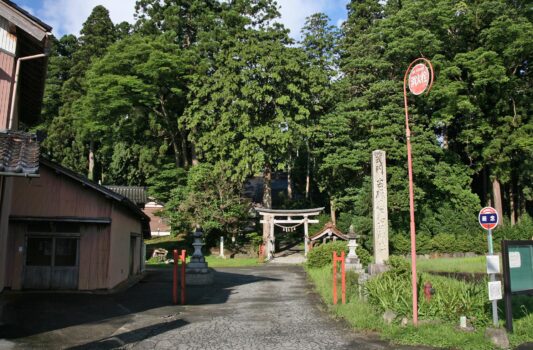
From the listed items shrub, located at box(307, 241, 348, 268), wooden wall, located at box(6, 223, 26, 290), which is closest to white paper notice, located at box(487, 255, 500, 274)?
shrub, located at box(307, 241, 348, 268)

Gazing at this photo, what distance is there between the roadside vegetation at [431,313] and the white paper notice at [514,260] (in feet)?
3.50

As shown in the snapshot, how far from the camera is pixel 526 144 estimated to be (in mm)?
A: 29609

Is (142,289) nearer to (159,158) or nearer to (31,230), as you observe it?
(31,230)

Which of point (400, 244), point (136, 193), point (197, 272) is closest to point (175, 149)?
point (136, 193)

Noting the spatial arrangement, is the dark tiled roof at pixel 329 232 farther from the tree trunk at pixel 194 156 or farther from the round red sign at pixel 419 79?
the round red sign at pixel 419 79

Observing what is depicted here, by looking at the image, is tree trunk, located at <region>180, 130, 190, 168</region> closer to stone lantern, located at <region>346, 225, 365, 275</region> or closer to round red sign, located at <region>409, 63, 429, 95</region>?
stone lantern, located at <region>346, 225, 365, 275</region>

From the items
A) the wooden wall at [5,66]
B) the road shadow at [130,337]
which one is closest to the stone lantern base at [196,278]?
the road shadow at [130,337]

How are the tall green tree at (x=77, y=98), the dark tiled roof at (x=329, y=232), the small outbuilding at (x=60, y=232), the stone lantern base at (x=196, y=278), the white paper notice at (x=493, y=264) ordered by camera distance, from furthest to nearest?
the tall green tree at (x=77, y=98)
the dark tiled roof at (x=329, y=232)
the stone lantern base at (x=196, y=278)
the small outbuilding at (x=60, y=232)
the white paper notice at (x=493, y=264)

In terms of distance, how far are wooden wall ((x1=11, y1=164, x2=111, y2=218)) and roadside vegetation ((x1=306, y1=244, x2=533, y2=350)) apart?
8.12 metres

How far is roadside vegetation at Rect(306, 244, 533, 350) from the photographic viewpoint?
24.9 feet

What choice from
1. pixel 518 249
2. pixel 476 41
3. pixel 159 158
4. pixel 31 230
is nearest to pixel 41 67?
pixel 31 230

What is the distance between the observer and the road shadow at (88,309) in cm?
838

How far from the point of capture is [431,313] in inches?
337

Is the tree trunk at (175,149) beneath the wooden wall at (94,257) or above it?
above
